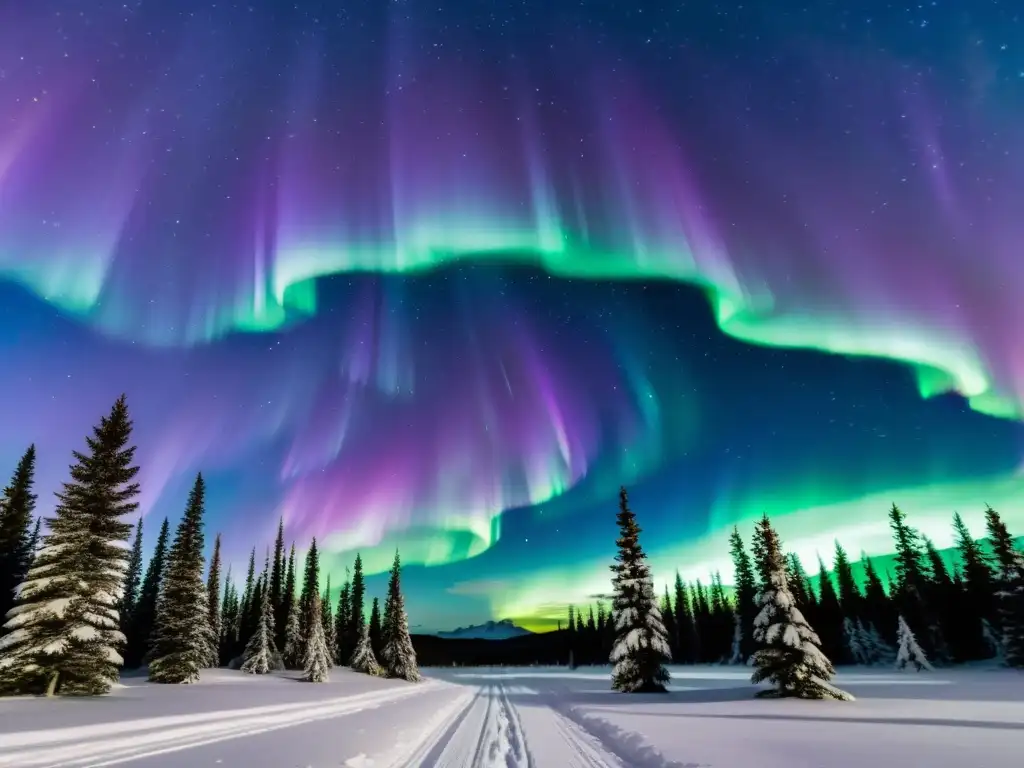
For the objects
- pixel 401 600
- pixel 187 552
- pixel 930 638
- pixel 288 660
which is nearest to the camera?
pixel 187 552

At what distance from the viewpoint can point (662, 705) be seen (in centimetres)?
2259

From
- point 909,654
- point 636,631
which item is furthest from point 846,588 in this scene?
point 636,631

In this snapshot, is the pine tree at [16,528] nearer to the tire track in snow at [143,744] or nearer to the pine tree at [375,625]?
the tire track in snow at [143,744]

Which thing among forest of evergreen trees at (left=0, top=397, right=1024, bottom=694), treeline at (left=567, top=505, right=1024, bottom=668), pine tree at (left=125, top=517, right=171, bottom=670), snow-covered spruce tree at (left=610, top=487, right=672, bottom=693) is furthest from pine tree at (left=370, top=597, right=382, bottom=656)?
snow-covered spruce tree at (left=610, top=487, right=672, bottom=693)

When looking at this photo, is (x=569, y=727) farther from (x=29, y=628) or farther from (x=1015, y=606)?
A: (x=1015, y=606)

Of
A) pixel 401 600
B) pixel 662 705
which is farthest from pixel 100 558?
pixel 401 600

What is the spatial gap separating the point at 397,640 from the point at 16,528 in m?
36.7

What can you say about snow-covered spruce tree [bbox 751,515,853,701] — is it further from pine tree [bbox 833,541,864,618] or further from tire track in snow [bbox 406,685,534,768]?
pine tree [bbox 833,541,864,618]

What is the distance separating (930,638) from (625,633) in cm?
4402

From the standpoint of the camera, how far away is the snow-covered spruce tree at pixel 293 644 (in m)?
67.0

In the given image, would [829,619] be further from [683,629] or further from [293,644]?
[293,644]

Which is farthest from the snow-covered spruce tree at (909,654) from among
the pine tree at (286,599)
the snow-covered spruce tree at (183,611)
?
the pine tree at (286,599)

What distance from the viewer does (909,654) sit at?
5153 centimetres

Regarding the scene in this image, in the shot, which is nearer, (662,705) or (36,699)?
(36,699)
